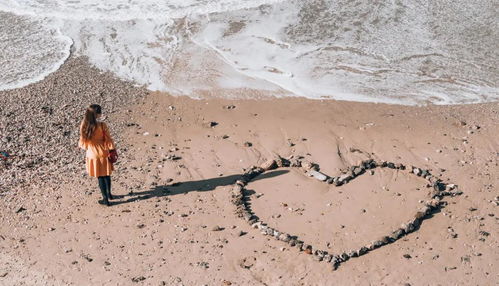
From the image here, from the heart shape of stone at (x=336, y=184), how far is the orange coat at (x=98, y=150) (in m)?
2.26

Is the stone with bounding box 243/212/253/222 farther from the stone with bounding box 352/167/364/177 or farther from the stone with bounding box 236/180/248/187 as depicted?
the stone with bounding box 352/167/364/177

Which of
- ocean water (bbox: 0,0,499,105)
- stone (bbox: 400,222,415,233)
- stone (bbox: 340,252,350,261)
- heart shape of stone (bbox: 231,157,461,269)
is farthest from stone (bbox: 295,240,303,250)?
ocean water (bbox: 0,0,499,105)

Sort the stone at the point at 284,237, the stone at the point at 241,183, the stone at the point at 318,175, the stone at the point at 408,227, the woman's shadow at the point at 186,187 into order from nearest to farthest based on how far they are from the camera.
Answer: the stone at the point at 284,237 < the stone at the point at 408,227 < the woman's shadow at the point at 186,187 < the stone at the point at 241,183 < the stone at the point at 318,175

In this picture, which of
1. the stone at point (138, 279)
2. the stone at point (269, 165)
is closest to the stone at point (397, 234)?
the stone at point (269, 165)

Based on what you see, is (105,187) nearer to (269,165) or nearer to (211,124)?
(269,165)

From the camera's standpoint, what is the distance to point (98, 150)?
10.4 meters

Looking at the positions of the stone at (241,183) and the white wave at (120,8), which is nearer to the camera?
the stone at (241,183)

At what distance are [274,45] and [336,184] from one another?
7517mm

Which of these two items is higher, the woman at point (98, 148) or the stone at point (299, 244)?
the woman at point (98, 148)

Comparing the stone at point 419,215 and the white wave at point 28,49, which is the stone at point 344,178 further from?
the white wave at point 28,49

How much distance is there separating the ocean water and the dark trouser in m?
4.72

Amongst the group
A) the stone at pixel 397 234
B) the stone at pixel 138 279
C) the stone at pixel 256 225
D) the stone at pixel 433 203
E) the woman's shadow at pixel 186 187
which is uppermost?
the stone at pixel 433 203

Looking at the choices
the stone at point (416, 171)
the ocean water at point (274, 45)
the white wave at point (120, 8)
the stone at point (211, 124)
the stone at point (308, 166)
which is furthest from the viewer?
the white wave at point (120, 8)

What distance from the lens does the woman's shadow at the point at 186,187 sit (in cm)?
1097
